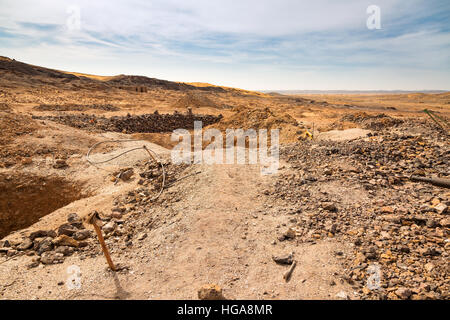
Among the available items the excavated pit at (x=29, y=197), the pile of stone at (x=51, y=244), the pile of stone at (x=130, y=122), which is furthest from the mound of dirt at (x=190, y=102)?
the pile of stone at (x=51, y=244)

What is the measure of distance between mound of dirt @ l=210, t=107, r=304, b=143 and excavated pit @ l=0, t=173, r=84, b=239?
7620mm

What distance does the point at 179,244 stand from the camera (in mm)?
3863

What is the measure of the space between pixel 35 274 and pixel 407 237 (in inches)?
212

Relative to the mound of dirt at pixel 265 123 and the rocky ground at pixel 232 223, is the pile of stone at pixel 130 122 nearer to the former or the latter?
the mound of dirt at pixel 265 123

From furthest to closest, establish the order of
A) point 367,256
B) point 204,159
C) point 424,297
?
point 204,159
point 367,256
point 424,297

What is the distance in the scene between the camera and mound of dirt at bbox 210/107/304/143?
10.3 meters

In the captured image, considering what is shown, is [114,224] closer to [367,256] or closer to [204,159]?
[204,159]

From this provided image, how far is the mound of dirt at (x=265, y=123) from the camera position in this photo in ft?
33.7

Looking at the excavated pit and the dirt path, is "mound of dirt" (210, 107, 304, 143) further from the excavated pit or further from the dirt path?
the excavated pit

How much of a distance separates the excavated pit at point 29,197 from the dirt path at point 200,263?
7.89 feet

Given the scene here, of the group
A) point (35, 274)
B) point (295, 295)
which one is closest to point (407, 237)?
point (295, 295)

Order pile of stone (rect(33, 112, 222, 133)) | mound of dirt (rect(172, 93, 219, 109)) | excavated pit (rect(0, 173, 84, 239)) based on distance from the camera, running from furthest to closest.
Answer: mound of dirt (rect(172, 93, 219, 109)), pile of stone (rect(33, 112, 222, 133)), excavated pit (rect(0, 173, 84, 239))

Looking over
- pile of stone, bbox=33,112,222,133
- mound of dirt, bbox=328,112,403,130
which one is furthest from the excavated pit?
mound of dirt, bbox=328,112,403,130

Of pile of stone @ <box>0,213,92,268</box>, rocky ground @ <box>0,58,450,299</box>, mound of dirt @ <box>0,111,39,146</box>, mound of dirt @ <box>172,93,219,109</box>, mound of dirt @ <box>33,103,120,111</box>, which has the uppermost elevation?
mound of dirt @ <box>172,93,219,109</box>
